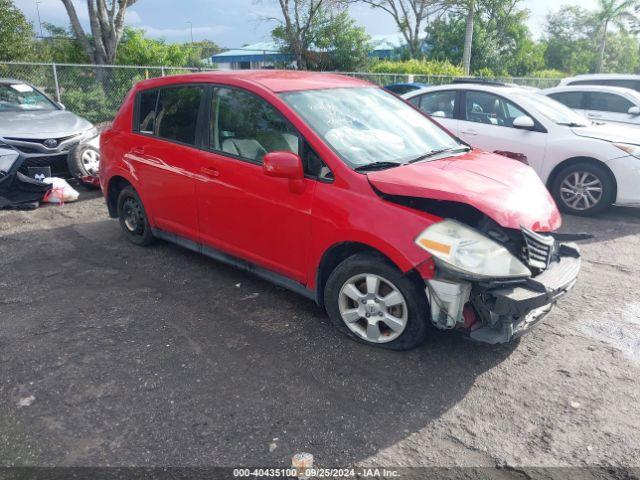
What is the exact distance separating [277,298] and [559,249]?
221cm

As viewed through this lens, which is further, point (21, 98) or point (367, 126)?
point (21, 98)

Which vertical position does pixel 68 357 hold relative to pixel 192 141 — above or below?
below

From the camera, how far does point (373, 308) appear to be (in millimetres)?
3428

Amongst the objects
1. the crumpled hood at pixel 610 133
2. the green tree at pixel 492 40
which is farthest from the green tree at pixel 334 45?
the crumpled hood at pixel 610 133

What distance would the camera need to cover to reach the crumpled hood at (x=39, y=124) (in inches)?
298

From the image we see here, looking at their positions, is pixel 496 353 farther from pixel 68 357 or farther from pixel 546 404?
pixel 68 357

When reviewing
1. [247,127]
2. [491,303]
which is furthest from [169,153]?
[491,303]

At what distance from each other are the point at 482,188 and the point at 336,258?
1083 millimetres

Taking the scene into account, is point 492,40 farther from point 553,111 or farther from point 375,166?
point 375,166

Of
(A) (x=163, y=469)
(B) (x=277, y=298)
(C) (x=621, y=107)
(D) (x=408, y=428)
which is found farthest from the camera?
(C) (x=621, y=107)

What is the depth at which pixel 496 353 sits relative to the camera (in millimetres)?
3514

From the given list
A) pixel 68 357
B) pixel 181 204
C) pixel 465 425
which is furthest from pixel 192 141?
pixel 465 425

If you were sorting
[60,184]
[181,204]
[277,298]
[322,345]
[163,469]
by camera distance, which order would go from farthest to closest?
1. [60,184]
2. [181,204]
3. [277,298]
4. [322,345]
5. [163,469]

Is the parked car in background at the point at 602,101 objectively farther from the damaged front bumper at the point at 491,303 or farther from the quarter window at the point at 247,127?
the damaged front bumper at the point at 491,303
